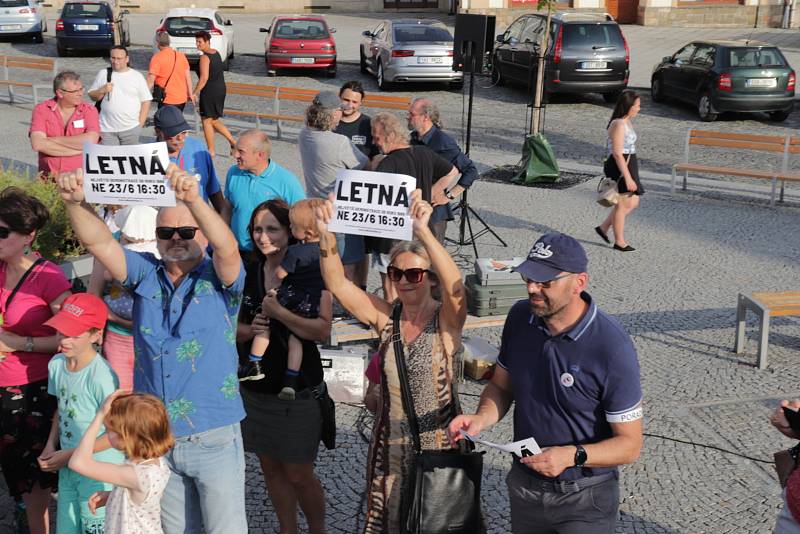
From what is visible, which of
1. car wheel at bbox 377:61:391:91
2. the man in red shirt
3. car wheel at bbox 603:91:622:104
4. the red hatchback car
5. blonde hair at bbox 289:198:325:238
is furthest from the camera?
the red hatchback car

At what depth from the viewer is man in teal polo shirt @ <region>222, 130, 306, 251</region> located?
20.7ft

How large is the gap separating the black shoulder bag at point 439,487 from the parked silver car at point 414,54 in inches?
671

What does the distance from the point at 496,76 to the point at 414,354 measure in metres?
20.1

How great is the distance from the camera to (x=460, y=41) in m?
11.4

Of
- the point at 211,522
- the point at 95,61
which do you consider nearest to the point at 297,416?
the point at 211,522

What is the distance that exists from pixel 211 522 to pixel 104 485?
62cm

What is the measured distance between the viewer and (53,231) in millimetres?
7641

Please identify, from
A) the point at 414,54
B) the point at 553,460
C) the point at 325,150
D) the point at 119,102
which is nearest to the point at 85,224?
the point at 553,460

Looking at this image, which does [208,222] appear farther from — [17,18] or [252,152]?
[17,18]

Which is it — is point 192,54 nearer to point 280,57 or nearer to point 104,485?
point 280,57

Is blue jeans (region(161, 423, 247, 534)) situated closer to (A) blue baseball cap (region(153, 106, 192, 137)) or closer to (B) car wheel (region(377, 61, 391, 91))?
(A) blue baseball cap (region(153, 106, 192, 137))

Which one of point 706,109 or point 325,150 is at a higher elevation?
point 325,150

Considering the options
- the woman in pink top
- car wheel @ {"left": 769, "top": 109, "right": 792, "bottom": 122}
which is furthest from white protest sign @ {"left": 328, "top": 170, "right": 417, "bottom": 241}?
car wheel @ {"left": 769, "top": 109, "right": 792, "bottom": 122}

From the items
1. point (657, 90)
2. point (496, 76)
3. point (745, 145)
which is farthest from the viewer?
point (496, 76)
